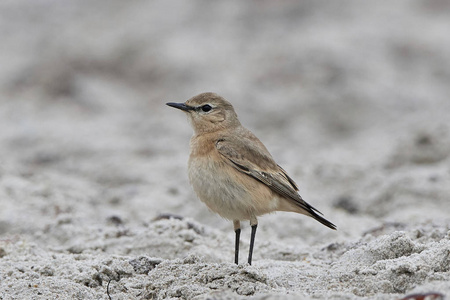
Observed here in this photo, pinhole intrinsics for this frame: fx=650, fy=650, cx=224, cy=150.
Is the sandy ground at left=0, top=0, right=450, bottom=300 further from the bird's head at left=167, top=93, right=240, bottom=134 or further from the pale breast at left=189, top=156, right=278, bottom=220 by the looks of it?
the bird's head at left=167, top=93, right=240, bottom=134

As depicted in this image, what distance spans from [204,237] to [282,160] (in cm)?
375

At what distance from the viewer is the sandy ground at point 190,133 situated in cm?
430

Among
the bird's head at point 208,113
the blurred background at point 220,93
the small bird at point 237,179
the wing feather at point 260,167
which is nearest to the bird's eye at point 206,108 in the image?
the bird's head at point 208,113

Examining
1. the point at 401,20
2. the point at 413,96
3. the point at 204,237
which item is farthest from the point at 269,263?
the point at 401,20

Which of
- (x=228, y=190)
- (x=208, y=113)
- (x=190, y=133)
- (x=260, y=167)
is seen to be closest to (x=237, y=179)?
(x=228, y=190)

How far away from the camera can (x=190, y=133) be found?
10.5 metres

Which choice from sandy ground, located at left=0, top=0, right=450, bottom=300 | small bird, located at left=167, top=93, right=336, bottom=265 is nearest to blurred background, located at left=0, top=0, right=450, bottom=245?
sandy ground, located at left=0, top=0, right=450, bottom=300

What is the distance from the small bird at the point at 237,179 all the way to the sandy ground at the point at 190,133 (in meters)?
0.41

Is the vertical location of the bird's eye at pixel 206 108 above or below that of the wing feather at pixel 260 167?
above

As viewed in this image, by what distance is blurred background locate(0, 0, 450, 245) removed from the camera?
287 inches

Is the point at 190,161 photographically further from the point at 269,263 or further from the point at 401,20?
the point at 401,20

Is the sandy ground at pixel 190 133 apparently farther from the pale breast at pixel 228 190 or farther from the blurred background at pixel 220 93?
the pale breast at pixel 228 190

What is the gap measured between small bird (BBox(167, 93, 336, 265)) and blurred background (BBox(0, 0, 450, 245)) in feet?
4.83

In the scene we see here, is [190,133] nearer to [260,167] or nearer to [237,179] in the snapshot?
[260,167]
